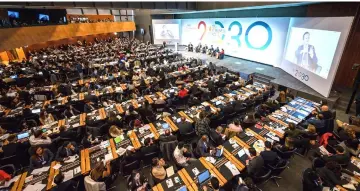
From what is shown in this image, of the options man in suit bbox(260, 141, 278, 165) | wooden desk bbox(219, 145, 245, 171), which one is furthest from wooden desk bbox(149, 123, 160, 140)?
man in suit bbox(260, 141, 278, 165)

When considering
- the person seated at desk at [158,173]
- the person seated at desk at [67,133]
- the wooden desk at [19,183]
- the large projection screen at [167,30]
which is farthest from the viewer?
the large projection screen at [167,30]

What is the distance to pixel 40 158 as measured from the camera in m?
5.38

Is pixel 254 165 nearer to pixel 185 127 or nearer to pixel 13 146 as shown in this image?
pixel 185 127

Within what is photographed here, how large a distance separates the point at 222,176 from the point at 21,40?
15082 mm

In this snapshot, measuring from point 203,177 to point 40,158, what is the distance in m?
4.68

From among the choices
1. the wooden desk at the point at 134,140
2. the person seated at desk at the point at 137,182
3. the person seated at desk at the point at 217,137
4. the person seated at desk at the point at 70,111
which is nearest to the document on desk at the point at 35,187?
the person seated at desk at the point at 137,182

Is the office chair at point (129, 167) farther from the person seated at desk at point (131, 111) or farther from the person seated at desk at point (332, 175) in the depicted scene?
the person seated at desk at point (332, 175)

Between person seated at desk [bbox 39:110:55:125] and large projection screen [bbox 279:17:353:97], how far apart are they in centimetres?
1290

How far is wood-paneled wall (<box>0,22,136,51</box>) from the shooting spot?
11.0 meters

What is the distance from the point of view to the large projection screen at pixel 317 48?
28.7 feet

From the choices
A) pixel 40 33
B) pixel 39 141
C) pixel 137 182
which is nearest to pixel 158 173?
pixel 137 182

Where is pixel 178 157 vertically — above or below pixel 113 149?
below

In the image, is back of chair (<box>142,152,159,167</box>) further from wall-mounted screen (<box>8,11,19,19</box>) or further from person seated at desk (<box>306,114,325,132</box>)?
wall-mounted screen (<box>8,11,19,19</box>)

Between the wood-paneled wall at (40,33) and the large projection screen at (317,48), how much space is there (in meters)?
17.3
